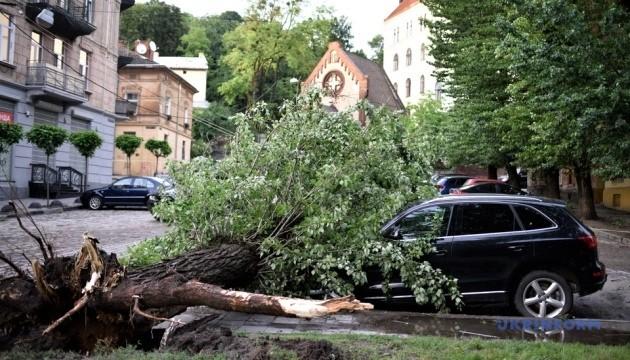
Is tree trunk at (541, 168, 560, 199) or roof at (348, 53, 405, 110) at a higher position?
roof at (348, 53, 405, 110)

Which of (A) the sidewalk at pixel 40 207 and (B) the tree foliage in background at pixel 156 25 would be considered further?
(B) the tree foliage in background at pixel 156 25

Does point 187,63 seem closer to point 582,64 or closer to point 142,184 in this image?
point 142,184

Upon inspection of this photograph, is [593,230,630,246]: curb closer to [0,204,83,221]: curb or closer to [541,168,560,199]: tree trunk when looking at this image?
[541,168,560,199]: tree trunk

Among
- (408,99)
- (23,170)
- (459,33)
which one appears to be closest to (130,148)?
(23,170)

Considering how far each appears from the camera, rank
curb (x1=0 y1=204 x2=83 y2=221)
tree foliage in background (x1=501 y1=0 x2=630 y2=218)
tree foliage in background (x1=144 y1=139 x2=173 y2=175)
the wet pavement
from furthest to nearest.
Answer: tree foliage in background (x1=144 y1=139 x2=173 y2=175) → curb (x1=0 y1=204 x2=83 y2=221) → tree foliage in background (x1=501 y1=0 x2=630 y2=218) → the wet pavement

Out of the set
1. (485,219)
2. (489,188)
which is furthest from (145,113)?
(485,219)

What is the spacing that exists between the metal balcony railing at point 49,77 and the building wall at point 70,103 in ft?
0.90

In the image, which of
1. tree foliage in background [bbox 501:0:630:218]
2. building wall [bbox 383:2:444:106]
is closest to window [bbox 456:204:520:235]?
tree foliage in background [bbox 501:0:630:218]

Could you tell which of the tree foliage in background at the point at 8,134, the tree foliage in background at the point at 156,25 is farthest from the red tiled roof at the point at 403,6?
the tree foliage in background at the point at 8,134

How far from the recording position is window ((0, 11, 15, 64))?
22.2m

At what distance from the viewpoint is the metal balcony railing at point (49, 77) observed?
23.4 m

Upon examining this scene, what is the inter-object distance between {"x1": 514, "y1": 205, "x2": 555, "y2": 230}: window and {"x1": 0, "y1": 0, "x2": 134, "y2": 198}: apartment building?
718 inches

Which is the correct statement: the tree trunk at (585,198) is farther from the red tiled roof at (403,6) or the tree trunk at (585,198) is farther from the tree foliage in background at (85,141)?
the red tiled roof at (403,6)

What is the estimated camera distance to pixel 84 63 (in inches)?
1109
